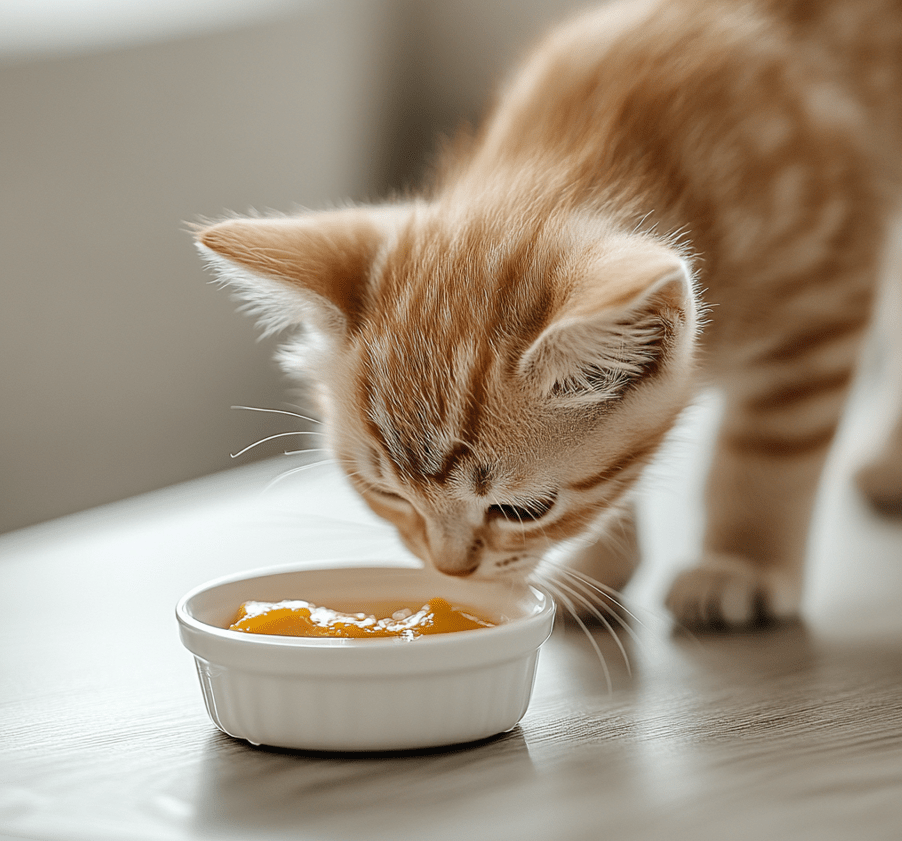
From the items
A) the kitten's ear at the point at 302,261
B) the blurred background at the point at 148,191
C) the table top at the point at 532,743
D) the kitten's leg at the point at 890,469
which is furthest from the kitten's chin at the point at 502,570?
the blurred background at the point at 148,191

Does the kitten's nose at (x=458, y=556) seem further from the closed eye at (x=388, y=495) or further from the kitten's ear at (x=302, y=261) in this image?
the kitten's ear at (x=302, y=261)

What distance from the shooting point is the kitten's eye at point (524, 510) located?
996mm

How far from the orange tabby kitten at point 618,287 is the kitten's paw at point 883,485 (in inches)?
17.0

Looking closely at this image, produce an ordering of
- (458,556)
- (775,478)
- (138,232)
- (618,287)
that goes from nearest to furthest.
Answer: (618,287) → (458,556) → (775,478) → (138,232)

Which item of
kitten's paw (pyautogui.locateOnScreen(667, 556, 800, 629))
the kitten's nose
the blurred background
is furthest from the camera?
the blurred background

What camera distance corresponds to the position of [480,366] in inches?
37.9

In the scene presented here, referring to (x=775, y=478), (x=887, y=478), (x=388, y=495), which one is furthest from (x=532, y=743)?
(x=887, y=478)

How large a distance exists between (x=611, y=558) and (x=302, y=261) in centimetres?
55

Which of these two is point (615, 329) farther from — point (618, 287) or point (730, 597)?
point (730, 597)

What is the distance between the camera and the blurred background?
1849 mm

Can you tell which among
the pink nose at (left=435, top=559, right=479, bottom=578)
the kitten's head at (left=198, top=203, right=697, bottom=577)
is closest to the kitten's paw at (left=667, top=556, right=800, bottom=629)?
the kitten's head at (left=198, top=203, right=697, bottom=577)

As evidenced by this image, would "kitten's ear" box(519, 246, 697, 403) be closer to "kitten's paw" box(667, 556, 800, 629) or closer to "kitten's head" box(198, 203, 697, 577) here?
"kitten's head" box(198, 203, 697, 577)

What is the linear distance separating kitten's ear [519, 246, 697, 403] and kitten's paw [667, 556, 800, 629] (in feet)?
1.19

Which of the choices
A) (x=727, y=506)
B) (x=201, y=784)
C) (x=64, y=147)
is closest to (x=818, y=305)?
(x=727, y=506)
